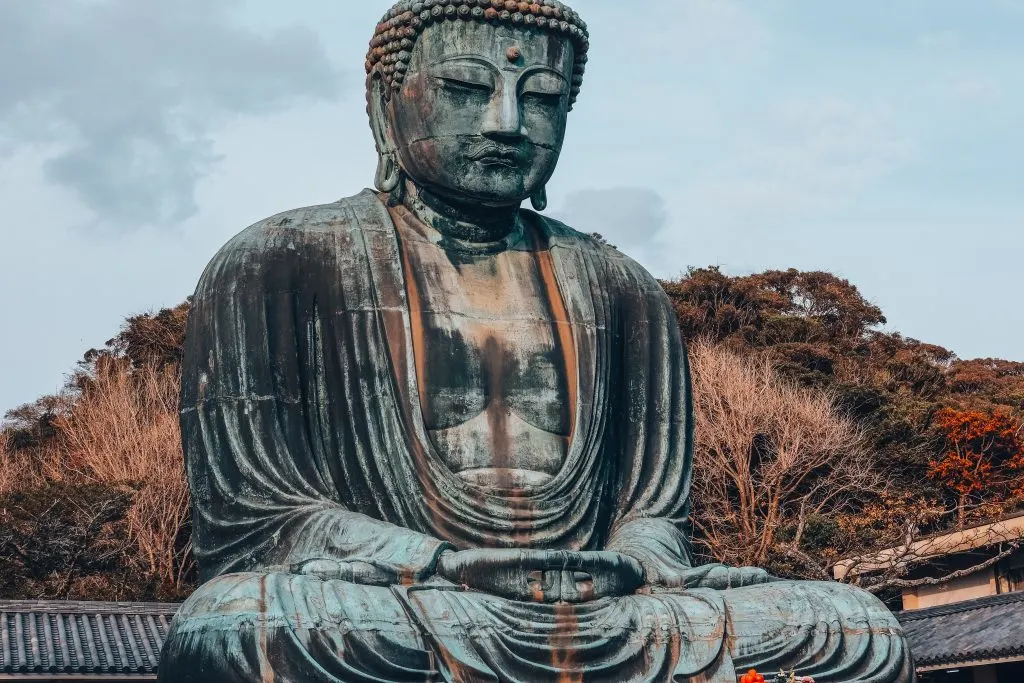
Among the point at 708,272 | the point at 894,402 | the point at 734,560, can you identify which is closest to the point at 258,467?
the point at 734,560

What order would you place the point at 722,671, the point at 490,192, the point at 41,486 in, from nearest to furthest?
the point at 722,671 < the point at 490,192 < the point at 41,486

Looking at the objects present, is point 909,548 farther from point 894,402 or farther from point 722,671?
point 722,671

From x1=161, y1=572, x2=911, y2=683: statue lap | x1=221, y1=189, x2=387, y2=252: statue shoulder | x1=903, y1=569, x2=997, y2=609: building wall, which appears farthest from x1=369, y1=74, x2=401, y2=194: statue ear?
x1=903, y1=569, x2=997, y2=609: building wall

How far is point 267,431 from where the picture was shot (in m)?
9.20

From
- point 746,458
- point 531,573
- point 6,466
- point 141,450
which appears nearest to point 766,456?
point 746,458

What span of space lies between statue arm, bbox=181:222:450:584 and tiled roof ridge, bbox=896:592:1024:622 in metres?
16.4

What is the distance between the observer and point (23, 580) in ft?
98.5

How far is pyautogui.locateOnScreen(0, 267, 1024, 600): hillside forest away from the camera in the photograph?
30094mm

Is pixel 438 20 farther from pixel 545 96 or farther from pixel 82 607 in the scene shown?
pixel 82 607

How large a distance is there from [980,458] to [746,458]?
4273mm

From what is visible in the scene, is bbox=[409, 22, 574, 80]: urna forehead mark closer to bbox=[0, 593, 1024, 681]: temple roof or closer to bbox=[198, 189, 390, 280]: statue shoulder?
bbox=[198, 189, 390, 280]: statue shoulder

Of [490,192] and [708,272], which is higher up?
[708,272]

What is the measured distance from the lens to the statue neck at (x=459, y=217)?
32.5 ft

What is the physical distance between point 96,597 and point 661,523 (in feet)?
71.4
